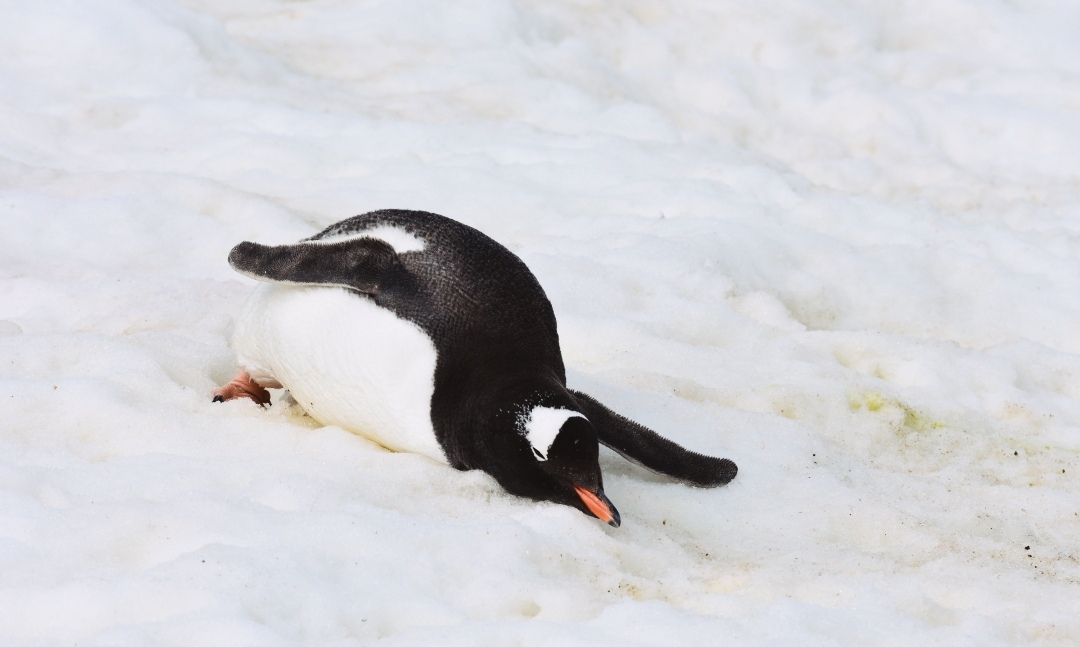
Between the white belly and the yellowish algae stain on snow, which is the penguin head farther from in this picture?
the yellowish algae stain on snow

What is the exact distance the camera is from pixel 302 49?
630 centimetres

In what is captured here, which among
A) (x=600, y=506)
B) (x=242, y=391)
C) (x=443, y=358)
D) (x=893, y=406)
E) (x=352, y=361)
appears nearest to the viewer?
(x=600, y=506)

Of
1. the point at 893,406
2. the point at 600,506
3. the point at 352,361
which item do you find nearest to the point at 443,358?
the point at 352,361

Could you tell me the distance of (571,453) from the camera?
7.64ft

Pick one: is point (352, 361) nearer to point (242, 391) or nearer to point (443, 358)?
point (443, 358)

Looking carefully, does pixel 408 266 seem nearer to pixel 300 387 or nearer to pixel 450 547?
pixel 300 387

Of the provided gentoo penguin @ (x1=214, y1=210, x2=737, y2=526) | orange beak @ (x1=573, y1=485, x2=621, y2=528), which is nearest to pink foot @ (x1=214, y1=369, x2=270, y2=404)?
gentoo penguin @ (x1=214, y1=210, x2=737, y2=526)

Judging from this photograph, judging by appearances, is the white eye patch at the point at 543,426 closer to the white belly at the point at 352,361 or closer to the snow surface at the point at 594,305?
the snow surface at the point at 594,305

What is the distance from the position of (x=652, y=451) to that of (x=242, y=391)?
1131 mm

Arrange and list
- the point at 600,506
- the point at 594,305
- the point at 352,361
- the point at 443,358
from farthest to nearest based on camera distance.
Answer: the point at 594,305 → the point at 352,361 → the point at 443,358 → the point at 600,506

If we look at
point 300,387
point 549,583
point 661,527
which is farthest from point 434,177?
point 549,583

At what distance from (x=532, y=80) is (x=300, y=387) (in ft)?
12.2

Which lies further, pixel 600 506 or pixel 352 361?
Result: pixel 352 361

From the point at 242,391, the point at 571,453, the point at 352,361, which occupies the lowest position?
the point at 242,391
